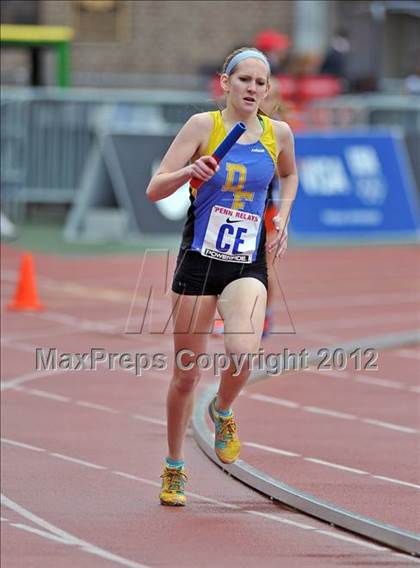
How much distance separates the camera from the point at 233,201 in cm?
775

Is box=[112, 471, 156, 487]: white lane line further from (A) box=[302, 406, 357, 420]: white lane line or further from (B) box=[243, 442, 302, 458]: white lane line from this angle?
(A) box=[302, 406, 357, 420]: white lane line

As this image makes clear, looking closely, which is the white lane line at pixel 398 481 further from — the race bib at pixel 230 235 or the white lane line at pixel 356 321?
A: the white lane line at pixel 356 321

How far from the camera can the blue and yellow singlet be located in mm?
7703

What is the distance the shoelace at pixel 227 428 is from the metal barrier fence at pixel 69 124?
52.1 feet

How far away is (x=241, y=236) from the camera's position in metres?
7.81

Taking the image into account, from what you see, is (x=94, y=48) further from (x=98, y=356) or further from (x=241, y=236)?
(x=241, y=236)

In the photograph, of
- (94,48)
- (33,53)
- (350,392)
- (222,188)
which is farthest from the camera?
(94,48)

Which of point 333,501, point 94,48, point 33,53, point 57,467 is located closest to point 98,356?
point 57,467

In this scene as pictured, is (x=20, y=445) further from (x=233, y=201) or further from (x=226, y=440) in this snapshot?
(x=233, y=201)

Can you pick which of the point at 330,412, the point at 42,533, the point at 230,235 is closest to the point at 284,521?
the point at 42,533

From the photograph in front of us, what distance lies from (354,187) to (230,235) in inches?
618

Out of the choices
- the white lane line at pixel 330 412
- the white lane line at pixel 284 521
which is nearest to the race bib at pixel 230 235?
the white lane line at pixel 284 521

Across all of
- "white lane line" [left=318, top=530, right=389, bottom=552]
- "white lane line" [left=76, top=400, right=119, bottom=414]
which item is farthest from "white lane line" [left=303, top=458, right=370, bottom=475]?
"white lane line" [left=76, top=400, right=119, bottom=414]

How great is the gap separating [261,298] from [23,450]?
7.61ft
